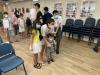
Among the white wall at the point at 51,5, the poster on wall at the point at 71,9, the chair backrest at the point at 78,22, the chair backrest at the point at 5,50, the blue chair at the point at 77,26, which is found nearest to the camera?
the chair backrest at the point at 5,50

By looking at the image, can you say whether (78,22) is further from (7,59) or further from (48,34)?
(7,59)

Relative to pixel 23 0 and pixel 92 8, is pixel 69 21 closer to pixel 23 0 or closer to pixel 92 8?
pixel 92 8

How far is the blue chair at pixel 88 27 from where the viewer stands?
5328 millimetres

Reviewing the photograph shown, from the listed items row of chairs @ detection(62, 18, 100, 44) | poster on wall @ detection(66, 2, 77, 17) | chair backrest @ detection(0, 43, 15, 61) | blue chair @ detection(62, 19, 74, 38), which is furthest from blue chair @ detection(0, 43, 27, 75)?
poster on wall @ detection(66, 2, 77, 17)

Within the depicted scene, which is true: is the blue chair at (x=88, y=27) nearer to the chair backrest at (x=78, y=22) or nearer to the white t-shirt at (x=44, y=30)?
the chair backrest at (x=78, y=22)

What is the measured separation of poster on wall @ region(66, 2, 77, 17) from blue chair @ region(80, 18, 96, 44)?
3.17ft

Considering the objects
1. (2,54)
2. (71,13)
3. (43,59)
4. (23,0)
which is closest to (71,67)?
(43,59)

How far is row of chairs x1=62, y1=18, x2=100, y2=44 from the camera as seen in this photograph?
5185 millimetres

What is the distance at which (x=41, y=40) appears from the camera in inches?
135

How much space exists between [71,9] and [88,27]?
5.23 feet

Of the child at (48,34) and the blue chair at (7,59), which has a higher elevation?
the child at (48,34)

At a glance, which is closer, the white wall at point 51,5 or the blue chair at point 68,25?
the white wall at point 51,5

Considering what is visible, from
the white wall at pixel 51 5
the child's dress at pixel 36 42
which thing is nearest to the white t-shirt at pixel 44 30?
the child's dress at pixel 36 42

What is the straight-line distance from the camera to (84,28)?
18.0ft
